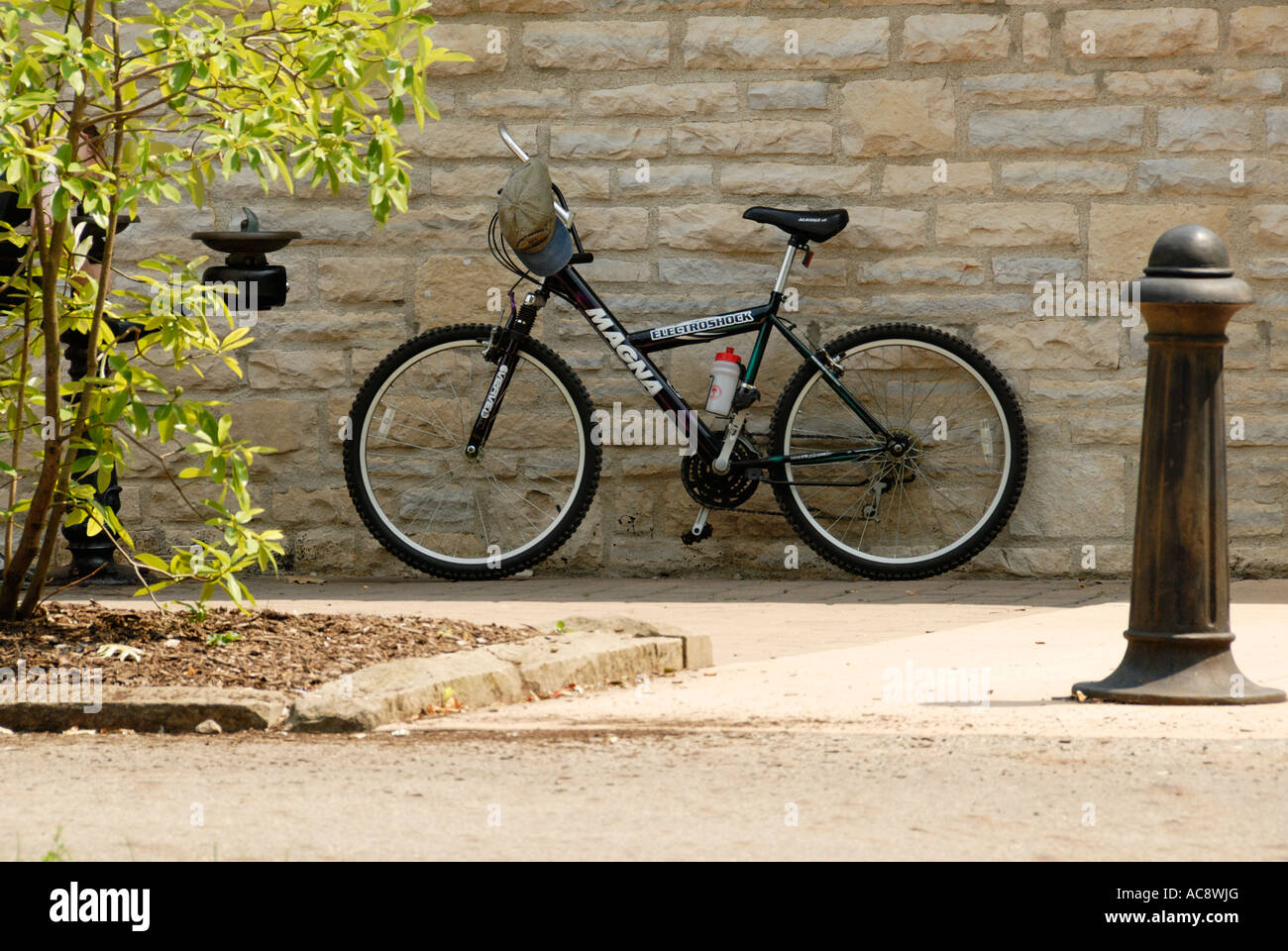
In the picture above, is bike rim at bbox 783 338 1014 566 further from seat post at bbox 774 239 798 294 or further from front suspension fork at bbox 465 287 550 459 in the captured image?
front suspension fork at bbox 465 287 550 459

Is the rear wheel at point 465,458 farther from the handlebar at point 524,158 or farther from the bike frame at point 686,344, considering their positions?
the handlebar at point 524,158

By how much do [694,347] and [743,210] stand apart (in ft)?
2.01

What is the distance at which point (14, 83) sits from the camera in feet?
14.9

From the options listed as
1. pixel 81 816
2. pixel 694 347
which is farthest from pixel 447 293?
pixel 81 816

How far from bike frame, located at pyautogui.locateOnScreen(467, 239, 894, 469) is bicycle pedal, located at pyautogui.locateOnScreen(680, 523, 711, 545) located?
357 mm

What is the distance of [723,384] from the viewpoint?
24.2ft

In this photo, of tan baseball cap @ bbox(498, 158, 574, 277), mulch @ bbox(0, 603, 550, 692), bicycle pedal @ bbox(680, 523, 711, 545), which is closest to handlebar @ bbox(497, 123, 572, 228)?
tan baseball cap @ bbox(498, 158, 574, 277)

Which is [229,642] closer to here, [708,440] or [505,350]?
[505,350]

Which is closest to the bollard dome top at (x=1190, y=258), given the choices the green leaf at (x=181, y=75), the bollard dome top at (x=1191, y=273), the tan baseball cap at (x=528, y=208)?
the bollard dome top at (x=1191, y=273)

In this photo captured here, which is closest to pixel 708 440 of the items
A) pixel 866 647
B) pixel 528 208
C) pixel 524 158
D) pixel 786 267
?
pixel 786 267

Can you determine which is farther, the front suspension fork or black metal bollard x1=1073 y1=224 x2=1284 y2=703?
the front suspension fork

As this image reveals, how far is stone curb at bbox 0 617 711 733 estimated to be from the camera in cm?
453

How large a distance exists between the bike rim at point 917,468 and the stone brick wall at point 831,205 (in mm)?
183

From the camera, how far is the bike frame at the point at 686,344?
24.3 feet
